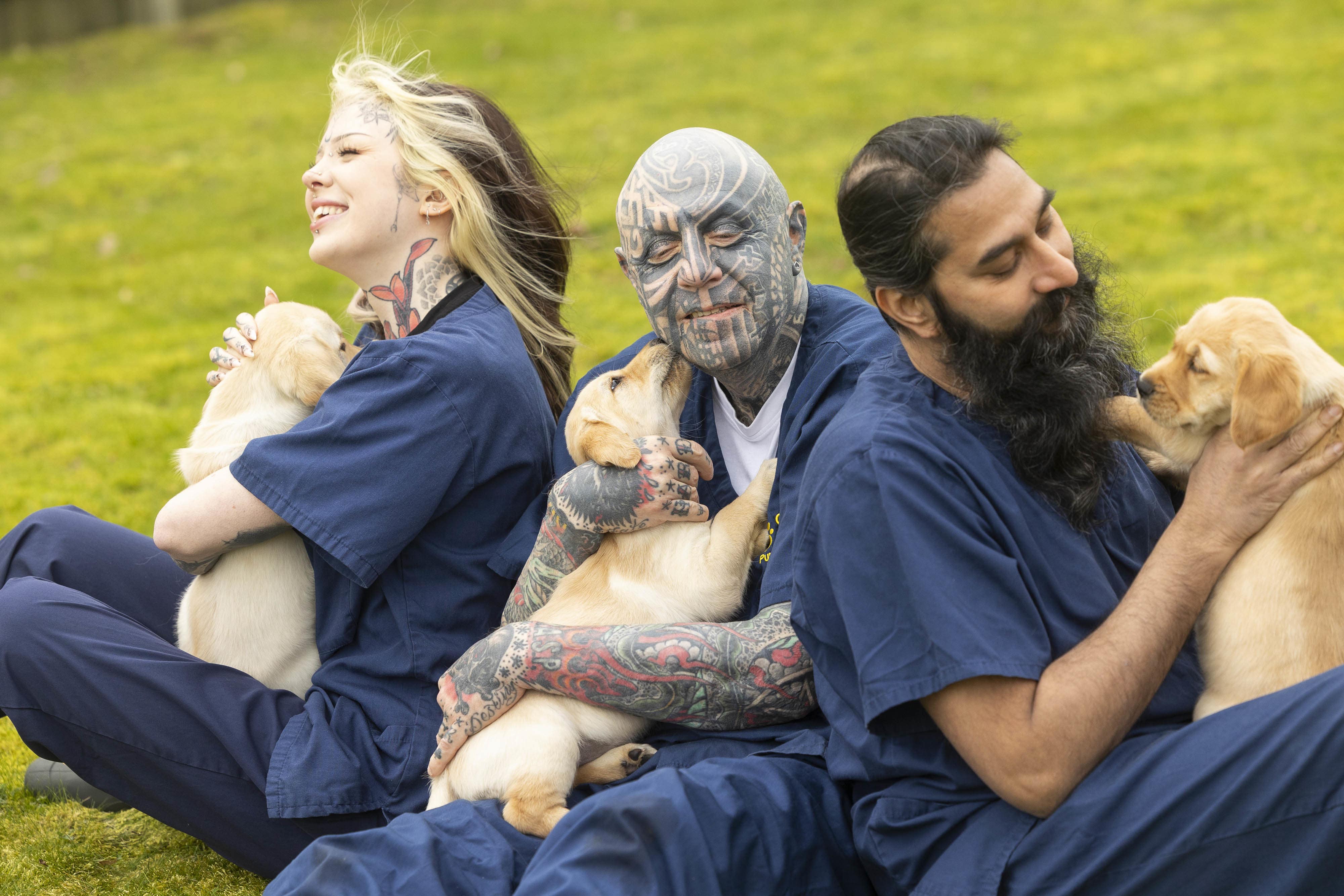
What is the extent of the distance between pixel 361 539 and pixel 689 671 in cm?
105

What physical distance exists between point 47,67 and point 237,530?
16.6m

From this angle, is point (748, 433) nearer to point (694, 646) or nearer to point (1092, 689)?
point (694, 646)

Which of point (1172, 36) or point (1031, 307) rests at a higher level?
point (1172, 36)

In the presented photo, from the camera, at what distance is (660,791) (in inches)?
107

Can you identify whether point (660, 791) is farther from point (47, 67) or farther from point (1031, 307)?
point (47, 67)

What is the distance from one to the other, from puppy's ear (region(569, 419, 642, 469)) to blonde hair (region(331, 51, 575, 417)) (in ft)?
2.06

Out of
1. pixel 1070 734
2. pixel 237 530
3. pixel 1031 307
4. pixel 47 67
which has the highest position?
pixel 47 67

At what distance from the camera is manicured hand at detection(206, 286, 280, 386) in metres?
4.14

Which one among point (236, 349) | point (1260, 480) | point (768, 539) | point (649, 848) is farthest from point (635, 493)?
point (236, 349)

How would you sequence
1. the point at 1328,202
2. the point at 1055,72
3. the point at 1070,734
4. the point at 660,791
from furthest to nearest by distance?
the point at 1055,72
the point at 1328,202
the point at 660,791
the point at 1070,734

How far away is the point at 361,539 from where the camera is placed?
11.3ft

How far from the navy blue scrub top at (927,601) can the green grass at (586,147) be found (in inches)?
94.2

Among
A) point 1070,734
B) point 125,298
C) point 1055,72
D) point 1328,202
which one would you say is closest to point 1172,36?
point 1055,72

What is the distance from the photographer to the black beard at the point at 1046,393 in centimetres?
273
